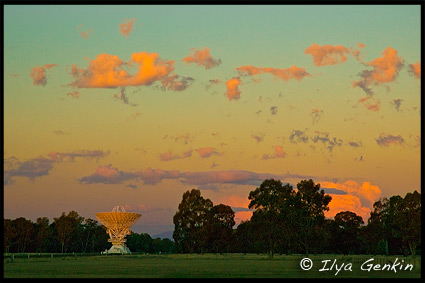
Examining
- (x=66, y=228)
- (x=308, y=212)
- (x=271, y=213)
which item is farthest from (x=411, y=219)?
(x=66, y=228)

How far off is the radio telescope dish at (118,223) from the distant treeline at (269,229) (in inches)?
366

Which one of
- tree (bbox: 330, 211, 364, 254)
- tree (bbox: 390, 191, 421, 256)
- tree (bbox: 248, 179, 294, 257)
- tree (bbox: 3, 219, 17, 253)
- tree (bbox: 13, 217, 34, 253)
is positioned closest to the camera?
tree (bbox: 390, 191, 421, 256)

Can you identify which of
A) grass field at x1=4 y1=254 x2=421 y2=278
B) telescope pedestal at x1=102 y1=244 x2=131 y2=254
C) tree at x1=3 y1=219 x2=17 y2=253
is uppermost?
tree at x1=3 y1=219 x2=17 y2=253

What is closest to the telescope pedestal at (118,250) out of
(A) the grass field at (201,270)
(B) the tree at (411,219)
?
(B) the tree at (411,219)

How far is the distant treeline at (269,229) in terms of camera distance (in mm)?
107688

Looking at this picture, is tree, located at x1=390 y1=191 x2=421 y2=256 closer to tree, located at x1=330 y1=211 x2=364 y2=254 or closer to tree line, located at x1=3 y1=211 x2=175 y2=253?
tree, located at x1=330 y1=211 x2=364 y2=254

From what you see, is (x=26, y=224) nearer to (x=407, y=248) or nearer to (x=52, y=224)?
(x=52, y=224)

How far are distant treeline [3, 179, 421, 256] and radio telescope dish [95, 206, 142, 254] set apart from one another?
9.30m

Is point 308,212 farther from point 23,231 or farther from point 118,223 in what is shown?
point 23,231

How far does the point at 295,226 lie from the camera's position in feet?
360

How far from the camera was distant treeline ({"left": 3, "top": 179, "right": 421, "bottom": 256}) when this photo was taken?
108 meters

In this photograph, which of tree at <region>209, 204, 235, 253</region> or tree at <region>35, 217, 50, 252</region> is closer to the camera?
tree at <region>209, 204, 235, 253</region>

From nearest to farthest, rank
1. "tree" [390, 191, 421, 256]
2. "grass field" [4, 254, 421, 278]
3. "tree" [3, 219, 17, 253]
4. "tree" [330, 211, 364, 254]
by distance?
"grass field" [4, 254, 421, 278], "tree" [390, 191, 421, 256], "tree" [330, 211, 364, 254], "tree" [3, 219, 17, 253]

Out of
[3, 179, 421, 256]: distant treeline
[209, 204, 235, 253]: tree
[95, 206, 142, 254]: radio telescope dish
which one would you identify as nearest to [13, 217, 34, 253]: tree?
[3, 179, 421, 256]: distant treeline
